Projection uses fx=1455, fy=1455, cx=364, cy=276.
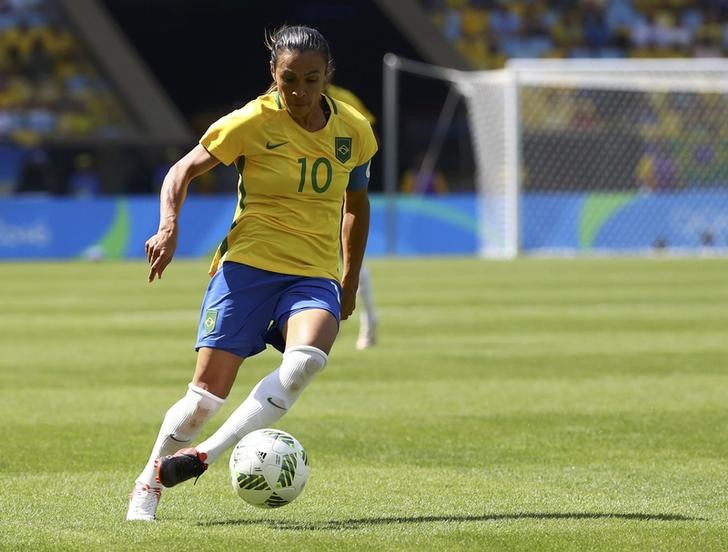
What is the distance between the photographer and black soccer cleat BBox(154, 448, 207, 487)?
5.64 meters

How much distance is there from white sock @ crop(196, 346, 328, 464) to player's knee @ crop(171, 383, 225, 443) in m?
0.09

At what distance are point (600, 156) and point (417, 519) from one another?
1098 inches

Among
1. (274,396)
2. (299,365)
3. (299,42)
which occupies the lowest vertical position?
(274,396)

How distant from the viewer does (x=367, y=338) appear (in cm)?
1374

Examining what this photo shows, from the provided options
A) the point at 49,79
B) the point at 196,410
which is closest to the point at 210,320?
the point at 196,410

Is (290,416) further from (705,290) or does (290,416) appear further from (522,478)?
(705,290)

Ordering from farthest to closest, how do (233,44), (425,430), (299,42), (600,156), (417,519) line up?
(233,44), (600,156), (425,430), (417,519), (299,42)

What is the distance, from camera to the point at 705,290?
2050 cm

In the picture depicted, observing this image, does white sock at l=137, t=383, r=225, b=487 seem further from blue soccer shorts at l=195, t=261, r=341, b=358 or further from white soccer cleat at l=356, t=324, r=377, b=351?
white soccer cleat at l=356, t=324, r=377, b=351

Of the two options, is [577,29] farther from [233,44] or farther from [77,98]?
[77,98]

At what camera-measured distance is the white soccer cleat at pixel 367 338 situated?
1366cm

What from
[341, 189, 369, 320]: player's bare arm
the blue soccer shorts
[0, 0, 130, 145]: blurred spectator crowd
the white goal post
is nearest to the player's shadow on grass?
the blue soccer shorts

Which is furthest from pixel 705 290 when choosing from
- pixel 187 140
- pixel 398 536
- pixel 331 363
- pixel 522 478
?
pixel 187 140

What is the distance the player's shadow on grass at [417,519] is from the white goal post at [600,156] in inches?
936
